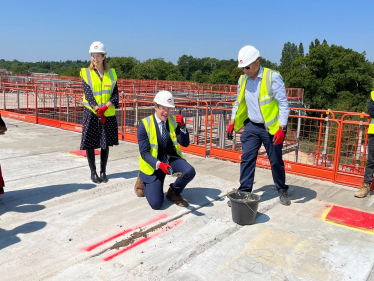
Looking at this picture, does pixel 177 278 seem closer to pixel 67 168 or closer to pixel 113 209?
pixel 113 209

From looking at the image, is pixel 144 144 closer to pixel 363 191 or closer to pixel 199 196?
pixel 199 196

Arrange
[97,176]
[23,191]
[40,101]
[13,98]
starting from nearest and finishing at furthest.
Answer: [23,191]
[97,176]
[40,101]
[13,98]

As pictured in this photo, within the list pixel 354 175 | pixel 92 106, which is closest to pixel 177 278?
pixel 92 106

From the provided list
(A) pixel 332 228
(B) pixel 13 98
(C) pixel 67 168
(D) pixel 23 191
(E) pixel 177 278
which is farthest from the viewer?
(B) pixel 13 98

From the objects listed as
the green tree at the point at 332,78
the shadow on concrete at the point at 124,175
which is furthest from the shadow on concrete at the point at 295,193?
the green tree at the point at 332,78

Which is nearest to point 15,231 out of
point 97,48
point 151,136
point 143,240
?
point 143,240

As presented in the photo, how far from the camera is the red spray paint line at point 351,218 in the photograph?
14.2ft

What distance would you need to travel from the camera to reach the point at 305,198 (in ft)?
17.2

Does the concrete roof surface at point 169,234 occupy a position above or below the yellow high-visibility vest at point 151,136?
below

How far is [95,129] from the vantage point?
219 inches

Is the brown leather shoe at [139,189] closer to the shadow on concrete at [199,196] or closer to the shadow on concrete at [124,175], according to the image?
the shadow on concrete at [199,196]

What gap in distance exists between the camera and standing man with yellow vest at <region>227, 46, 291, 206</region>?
4.49 m

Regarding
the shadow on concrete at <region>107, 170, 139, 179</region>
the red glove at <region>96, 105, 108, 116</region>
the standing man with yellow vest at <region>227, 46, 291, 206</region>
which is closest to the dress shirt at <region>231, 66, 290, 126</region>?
the standing man with yellow vest at <region>227, 46, 291, 206</region>

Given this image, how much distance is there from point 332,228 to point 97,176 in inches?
142
